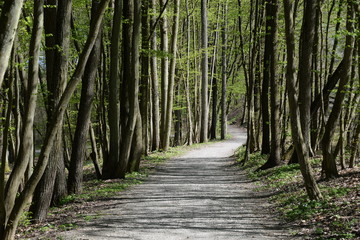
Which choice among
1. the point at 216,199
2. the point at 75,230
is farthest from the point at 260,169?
the point at 75,230

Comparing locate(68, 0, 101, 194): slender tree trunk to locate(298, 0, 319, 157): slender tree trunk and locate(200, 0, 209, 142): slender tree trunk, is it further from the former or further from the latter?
locate(200, 0, 209, 142): slender tree trunk

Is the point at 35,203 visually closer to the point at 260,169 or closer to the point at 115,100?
the point at 115,100

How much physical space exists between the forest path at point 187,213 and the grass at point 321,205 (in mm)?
433

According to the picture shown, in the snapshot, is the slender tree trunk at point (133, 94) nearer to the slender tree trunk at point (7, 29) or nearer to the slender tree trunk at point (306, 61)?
the slender tree trunk at point (306, 61)

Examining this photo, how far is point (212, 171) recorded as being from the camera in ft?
51.5

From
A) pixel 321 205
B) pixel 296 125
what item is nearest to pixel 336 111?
pixel 296 125

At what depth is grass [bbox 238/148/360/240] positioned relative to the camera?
20.8ft

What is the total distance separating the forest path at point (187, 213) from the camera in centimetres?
676

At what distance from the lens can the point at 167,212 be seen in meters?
8.37

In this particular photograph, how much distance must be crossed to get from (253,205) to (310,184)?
158 cm

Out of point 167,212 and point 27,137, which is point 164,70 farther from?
point 27,137

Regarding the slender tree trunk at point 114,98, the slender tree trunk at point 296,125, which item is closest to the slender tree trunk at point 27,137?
the slender tree trunk at point 296,125

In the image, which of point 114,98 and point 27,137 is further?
point 114,98

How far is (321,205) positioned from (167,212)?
10.7ft
